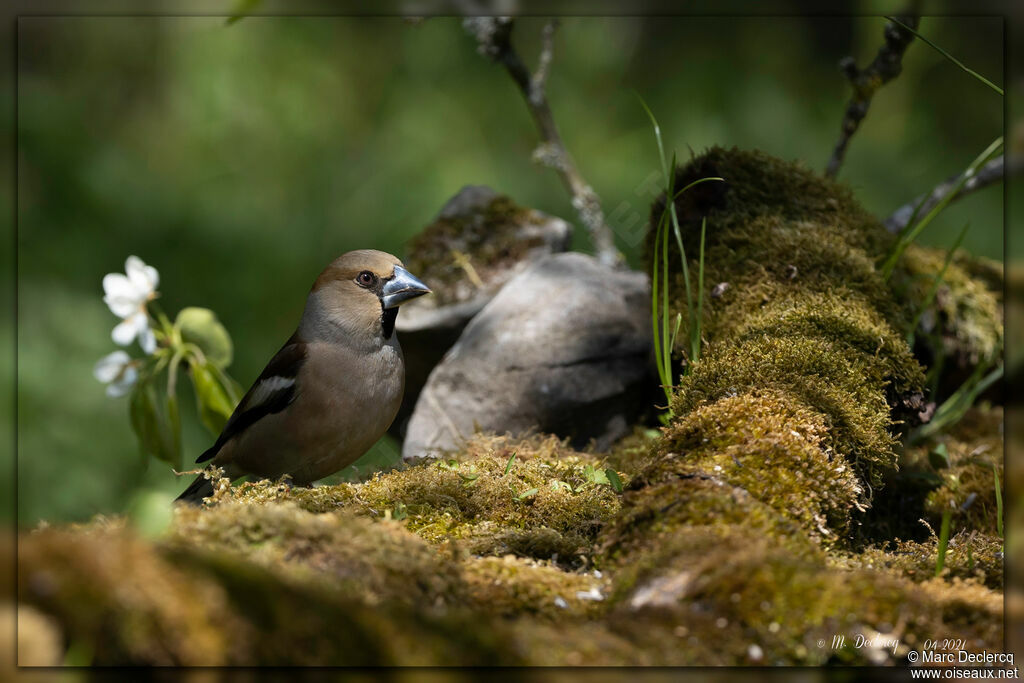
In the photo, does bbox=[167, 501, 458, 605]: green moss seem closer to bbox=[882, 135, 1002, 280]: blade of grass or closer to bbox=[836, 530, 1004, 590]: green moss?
bbox=[836, 530, 1004, 590]: green moss

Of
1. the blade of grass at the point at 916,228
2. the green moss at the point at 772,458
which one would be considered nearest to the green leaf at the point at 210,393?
the green moss at the point at 772,458

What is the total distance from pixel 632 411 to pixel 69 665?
3527 mm

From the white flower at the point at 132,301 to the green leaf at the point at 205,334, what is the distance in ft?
0.71

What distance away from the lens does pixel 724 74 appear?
9.74 m

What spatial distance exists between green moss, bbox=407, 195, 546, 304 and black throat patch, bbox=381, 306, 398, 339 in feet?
4.48

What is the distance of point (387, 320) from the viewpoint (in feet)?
13.1

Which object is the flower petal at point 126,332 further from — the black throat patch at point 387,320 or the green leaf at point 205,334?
the black throat patch at point 387,320

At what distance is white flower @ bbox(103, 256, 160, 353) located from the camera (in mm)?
4223

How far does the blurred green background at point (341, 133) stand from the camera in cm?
826

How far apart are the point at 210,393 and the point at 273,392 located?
0.77m

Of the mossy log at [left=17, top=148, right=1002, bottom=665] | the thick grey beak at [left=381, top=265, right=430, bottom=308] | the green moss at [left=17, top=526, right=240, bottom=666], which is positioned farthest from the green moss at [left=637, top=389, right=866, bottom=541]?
the thick grey beak at [left=381, top=265, right=430, bottom=308]

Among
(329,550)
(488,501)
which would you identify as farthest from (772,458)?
(329,550)

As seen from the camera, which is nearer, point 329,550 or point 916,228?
point 329,550

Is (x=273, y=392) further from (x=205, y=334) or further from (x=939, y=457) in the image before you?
(x=939, y=457)
